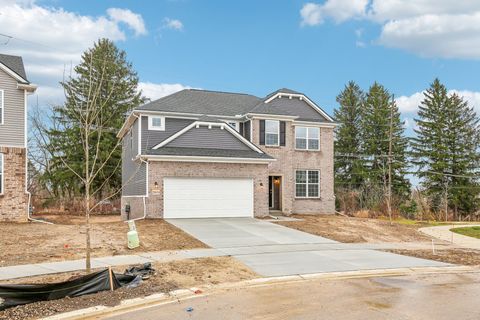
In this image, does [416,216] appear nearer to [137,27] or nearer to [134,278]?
[137,27]

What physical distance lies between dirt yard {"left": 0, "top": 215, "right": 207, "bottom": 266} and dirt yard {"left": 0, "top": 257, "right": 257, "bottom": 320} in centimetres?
246

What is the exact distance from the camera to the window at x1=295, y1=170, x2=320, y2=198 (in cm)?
2795

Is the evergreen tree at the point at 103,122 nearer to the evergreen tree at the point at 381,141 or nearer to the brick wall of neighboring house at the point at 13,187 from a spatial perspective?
the brick wall of neighboring house at the point at 13,187

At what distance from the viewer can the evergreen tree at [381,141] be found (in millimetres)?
46969

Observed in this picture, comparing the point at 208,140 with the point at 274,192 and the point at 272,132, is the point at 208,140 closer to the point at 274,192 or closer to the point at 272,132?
the point at 272,132

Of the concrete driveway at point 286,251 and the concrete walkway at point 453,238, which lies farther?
the concrete walkway at point 453,238

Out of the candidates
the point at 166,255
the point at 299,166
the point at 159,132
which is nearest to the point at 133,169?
the point at 159,132

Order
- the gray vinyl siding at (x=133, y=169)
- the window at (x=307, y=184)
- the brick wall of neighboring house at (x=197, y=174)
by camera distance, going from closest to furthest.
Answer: the brick wall of neighboring house at (x=197, y=174), the gray vinyl siding at (x=133, y=169), the window at (x=307, y=184)

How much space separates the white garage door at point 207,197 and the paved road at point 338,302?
43.0 feet

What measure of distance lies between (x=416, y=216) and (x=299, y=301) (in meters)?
27.7

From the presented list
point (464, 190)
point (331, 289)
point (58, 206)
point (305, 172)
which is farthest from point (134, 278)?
point (464, 190)

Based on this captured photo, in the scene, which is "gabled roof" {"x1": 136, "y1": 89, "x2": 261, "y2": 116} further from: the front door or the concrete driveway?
the concrete driveway

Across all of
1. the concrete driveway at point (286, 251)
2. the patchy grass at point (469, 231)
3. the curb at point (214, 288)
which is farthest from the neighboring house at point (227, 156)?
the curb at point (214, 288)

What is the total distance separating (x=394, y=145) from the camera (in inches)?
1914
